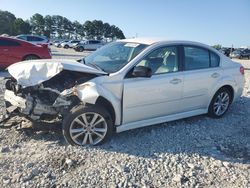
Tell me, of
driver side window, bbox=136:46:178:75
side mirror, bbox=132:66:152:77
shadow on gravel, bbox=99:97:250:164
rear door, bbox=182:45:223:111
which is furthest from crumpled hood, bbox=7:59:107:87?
rear door, bbox=182:45:223:111

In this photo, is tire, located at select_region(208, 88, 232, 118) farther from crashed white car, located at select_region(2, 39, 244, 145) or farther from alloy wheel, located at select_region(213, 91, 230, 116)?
→ crashed white car, located at select_region(2, 39, 244, 145)

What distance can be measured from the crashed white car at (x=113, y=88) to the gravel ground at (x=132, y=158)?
0.29 meters

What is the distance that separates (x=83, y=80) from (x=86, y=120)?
25.3 inches

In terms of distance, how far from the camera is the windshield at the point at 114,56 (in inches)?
207

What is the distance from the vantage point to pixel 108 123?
16.2 ft

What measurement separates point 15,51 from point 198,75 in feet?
28.3

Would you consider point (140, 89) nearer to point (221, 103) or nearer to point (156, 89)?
point (156, 89)

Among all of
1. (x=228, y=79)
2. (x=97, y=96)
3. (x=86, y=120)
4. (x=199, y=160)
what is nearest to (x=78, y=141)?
(x=86, y=120)

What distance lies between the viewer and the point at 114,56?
562cm

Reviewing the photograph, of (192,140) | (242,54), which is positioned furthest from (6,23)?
(192,140)

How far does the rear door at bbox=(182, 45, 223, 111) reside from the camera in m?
5.81

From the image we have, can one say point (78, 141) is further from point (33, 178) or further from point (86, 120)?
point (33, 178)

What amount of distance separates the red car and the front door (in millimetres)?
8175

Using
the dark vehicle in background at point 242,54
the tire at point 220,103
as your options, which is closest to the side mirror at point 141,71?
the tire at point 220,103
